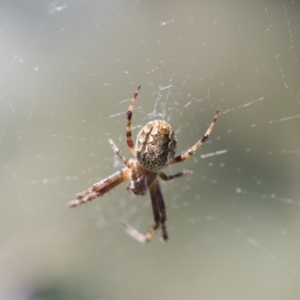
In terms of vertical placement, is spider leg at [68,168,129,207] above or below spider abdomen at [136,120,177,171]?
below

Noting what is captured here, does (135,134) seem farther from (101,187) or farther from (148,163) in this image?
(148,163)

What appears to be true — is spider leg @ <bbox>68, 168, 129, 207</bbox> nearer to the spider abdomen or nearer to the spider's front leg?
the spider's front leg

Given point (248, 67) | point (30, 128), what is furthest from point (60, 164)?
point (248, 67)

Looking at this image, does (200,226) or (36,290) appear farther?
(200,226)

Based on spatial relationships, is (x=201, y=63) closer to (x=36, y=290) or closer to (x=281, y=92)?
(x=281, y=92)

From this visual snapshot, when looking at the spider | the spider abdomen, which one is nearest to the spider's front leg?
the spider
